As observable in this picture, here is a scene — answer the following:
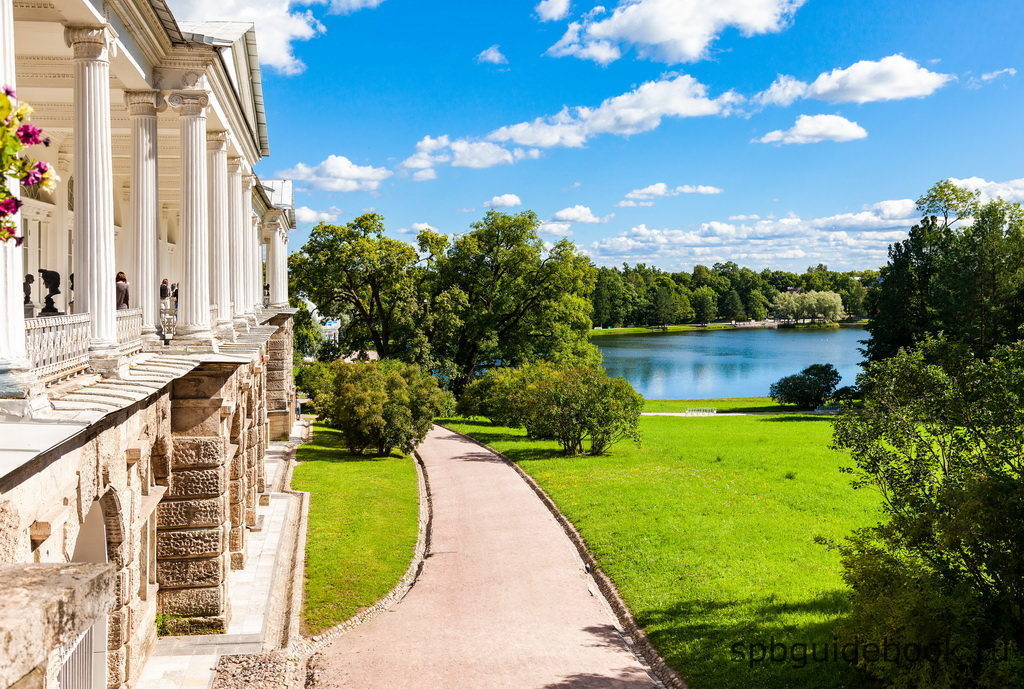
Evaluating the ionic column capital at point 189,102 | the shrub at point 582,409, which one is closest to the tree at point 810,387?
the shrub at point 582,409

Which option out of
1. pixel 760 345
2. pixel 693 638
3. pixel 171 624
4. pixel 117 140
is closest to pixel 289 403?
pixel 117 140

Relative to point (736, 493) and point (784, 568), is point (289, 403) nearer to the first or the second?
point (736, 493)

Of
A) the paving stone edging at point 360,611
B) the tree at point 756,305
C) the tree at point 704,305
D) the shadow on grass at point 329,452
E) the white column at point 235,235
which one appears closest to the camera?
the paving stone edging at point 360,611

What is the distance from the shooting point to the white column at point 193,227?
34.7 feet

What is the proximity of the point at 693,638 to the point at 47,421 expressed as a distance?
954cm

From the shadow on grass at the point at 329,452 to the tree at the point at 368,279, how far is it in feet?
27.2

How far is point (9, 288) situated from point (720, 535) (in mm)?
14539

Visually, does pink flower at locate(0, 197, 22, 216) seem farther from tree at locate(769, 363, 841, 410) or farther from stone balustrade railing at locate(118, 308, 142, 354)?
tree at locate(769, 363, 841, 410)

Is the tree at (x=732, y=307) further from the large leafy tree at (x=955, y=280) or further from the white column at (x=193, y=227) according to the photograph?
the white column at (x=193, y=227)

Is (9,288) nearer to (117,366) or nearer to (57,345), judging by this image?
(57,345)

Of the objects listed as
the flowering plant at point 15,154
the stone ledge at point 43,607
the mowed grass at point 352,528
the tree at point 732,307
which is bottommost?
the mowed grass at point 352,528

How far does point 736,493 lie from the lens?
21.0 meters

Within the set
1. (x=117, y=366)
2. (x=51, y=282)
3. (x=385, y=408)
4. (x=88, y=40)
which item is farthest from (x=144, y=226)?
(x=385, y=408)

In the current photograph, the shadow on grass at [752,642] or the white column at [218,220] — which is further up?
the white column at [218,220]
